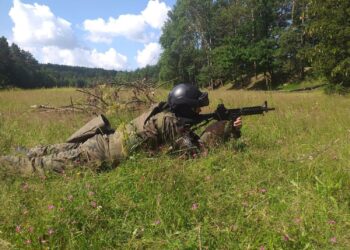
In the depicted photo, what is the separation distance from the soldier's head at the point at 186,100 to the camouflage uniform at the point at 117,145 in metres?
0.15

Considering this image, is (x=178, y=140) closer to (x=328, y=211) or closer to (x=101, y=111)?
(x=328, y=211)

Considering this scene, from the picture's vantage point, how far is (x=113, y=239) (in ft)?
9.75

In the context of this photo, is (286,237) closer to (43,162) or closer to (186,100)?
(186,100)

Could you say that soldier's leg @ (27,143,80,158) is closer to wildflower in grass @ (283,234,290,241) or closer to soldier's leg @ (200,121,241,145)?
soldier's leg @ (200,121,241,145)

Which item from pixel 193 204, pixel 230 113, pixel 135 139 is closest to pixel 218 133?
pixel 230 113

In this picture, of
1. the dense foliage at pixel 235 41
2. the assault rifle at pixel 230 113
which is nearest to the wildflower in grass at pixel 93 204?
the assault rifle at pixel 230 113

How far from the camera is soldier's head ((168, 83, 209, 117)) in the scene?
16.3ft

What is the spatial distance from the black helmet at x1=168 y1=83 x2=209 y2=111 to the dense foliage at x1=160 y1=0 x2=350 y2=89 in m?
30.3

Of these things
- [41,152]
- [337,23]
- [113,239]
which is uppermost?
[337,23]

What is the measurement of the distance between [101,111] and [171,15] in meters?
45.6

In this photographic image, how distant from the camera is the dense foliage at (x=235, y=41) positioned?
3922 centimetres

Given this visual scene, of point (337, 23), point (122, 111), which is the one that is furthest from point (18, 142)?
point (337, 23)

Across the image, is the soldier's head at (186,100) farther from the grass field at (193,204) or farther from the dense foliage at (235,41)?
the dense foliage at (235,41)

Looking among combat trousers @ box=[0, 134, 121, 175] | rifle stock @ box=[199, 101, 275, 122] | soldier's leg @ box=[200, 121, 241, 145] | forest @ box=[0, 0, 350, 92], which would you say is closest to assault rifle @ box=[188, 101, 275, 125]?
rifle stock @ box=[199, 101, 275, 122]
